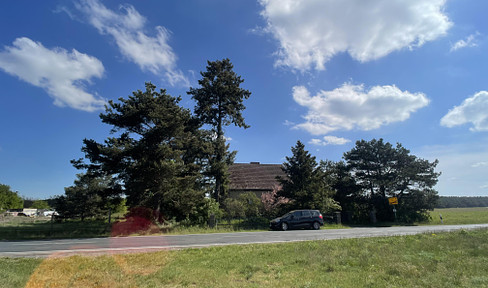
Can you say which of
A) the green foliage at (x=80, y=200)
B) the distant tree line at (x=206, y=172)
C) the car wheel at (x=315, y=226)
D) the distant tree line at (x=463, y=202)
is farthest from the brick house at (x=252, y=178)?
the distant tree line at (x=463, y=202)

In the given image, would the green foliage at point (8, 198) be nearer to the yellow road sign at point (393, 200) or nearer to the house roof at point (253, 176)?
the house roof at point (253, 176)

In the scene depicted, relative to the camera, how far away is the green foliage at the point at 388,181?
32.2 m

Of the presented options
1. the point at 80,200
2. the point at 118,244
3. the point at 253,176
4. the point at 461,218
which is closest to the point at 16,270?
the point at 118,244

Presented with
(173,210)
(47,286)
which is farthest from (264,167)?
(47,286)

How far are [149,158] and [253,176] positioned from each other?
2347 centimetres

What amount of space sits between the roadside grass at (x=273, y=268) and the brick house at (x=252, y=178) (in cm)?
2850

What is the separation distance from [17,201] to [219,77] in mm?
61109

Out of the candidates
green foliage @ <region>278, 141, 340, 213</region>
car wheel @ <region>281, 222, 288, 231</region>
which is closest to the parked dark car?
car wheel @ <region>281, 222, 288, 231</region>

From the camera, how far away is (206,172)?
26.9 m

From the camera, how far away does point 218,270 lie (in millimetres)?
7102

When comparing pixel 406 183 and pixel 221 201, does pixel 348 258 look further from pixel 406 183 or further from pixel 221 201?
pixel 406 183

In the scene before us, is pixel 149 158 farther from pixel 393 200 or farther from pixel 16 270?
pixel 393 200

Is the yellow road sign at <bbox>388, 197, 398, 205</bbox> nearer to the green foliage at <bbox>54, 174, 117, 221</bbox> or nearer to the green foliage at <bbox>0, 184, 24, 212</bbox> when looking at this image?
the green foliage at <bbox>54, 174, 117, 221</bbox>

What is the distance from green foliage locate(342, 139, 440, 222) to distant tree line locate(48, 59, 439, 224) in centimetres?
12
